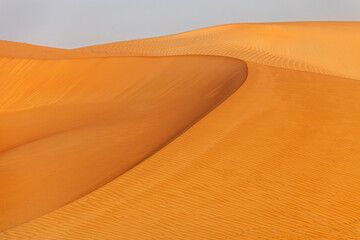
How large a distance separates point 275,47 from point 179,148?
36.3 ft

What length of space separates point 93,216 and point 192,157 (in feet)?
6.88

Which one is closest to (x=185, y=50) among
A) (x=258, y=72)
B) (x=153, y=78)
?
(x=153, y=78)

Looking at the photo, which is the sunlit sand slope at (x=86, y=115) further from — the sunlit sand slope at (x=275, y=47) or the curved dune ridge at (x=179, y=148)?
the sunlit sand slope at (x=275, y=47)

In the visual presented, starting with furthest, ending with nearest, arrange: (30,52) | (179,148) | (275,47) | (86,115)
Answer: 1. (275,47)
2. (30,52)
3. (86,115)
4. (179,148)

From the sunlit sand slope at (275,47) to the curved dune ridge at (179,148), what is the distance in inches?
13.6

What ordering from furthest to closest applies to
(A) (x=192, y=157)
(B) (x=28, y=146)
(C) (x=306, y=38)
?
1. (C) (x=306, y=38)
2. (B) (x=28, y=146)
3. (A) (x=192, y=157)

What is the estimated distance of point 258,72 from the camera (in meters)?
11.8

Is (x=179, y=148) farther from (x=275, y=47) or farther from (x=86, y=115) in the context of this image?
(x=275, y=47)

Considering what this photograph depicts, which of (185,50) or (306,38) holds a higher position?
(185,50)

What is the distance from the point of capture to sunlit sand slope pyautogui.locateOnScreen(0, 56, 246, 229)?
8.08 m

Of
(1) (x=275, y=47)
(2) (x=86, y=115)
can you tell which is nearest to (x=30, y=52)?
(2) (x=86, y=115)

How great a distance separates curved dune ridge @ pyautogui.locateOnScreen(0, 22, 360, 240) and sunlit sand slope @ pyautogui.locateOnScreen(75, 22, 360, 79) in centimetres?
35

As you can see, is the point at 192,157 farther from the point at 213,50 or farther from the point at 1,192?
the point at 213,50

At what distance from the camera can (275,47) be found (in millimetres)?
17969
